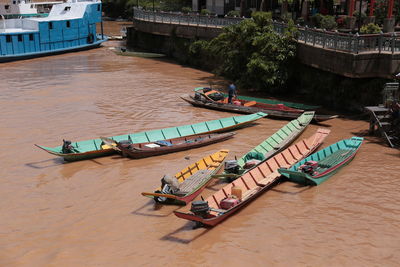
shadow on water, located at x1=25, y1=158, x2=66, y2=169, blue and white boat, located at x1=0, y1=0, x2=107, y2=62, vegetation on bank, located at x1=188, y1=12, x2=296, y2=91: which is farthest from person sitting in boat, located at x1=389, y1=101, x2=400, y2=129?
blue and white boat, located at x1=0, y1=0, x2=107, y2=62

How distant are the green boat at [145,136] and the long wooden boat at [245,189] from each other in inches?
144

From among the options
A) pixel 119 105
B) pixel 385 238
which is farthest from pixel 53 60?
pixel 385 238

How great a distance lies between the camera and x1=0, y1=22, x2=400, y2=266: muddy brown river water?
10.8 metres

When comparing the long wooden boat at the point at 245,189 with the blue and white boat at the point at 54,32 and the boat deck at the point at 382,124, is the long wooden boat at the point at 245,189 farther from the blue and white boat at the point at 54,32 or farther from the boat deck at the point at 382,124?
the blue and white boat at the point at 54,32

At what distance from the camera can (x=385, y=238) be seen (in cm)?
1139

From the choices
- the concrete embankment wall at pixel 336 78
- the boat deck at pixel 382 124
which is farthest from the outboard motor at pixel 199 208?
the concrete embankment wall at pixel 336 78

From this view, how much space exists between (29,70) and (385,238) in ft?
102

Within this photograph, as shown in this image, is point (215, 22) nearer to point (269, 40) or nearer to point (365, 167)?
point (269, 40)

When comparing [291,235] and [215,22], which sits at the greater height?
[215,22]

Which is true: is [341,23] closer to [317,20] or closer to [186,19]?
[317,20]

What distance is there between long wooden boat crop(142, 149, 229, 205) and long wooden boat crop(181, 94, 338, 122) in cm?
591

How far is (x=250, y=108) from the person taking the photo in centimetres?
2222

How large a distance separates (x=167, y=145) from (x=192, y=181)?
3.72m

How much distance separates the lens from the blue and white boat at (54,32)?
39.9 meters
